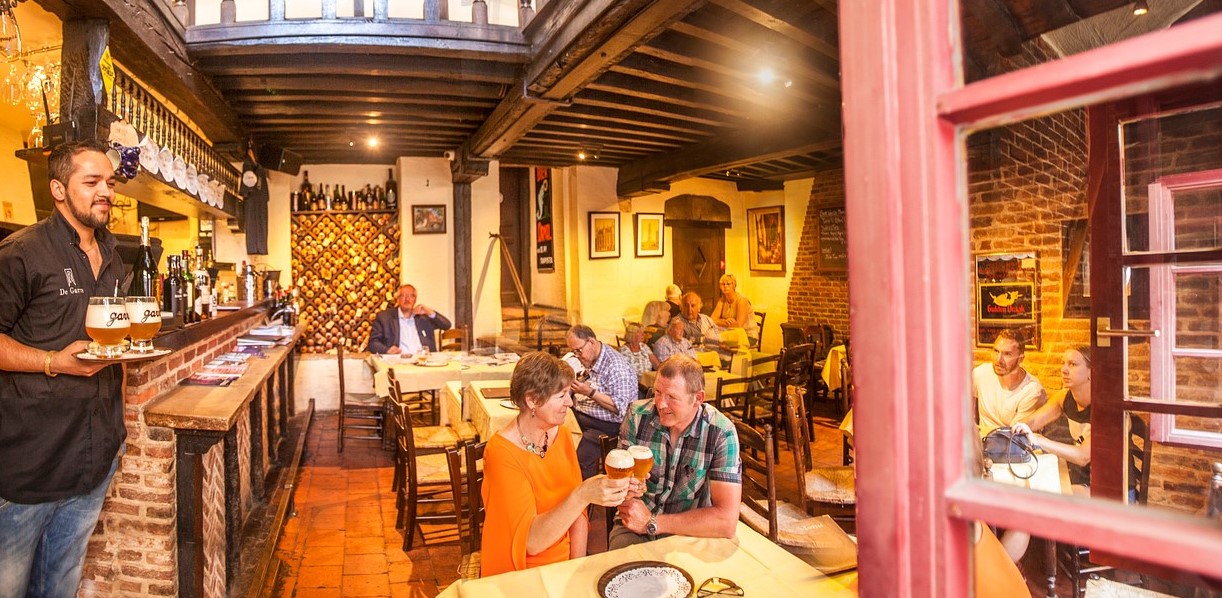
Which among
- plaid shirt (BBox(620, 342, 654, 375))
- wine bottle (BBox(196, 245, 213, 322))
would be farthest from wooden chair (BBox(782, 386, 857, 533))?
wine bottle (BBox(196, 245, 213, 322))

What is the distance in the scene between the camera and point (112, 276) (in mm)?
2318

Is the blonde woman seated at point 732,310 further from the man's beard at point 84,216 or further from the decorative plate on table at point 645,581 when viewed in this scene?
the man's beard at point 84,216

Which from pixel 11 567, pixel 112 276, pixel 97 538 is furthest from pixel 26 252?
pixel 97 538

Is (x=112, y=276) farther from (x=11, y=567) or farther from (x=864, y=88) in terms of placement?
(x=864, y=88)

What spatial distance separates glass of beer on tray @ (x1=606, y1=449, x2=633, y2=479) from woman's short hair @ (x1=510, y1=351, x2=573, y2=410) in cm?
48

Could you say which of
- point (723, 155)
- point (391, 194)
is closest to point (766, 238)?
point (723, 155)

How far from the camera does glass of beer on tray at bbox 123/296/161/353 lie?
203 centimetres

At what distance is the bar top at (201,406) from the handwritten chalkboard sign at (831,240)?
25.2 feet

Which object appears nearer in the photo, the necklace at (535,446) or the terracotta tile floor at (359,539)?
the necklace at (535,446)

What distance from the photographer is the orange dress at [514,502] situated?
1994mm

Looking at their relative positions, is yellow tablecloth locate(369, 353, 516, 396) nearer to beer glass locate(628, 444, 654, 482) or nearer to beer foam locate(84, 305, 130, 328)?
beer foam locate(84, 305, 130, 328)

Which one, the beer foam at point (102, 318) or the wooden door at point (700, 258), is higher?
the wooden door at point (700, 258)

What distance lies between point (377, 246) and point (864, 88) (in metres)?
8.19

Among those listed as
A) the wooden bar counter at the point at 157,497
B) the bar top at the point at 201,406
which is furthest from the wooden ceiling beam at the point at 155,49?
the bar top at the point at 201,406
